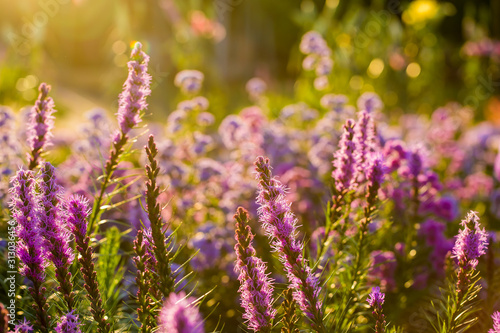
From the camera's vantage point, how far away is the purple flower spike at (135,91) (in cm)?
181

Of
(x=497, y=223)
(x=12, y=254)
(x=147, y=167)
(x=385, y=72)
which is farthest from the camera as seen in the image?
(x=385, y=72)

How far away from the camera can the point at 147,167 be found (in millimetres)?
1640

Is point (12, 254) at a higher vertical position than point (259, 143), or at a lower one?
lower

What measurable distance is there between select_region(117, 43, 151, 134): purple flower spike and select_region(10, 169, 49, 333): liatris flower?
1.27 ft

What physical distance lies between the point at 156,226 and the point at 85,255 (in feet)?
0.95

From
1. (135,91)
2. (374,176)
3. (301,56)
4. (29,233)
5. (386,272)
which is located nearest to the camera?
(29,233)

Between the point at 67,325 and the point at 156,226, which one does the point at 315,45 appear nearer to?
the point at 156,226

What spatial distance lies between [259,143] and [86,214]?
2993 mm

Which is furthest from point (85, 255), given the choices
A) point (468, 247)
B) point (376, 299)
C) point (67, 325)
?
point (468, 247)

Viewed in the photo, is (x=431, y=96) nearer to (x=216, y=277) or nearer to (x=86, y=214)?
(x=216, y=277)

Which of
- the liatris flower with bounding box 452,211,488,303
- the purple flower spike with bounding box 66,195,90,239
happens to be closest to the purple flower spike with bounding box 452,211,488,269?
the liatris flower with bounding box 452,211,488,303

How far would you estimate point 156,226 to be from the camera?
64.2 inches

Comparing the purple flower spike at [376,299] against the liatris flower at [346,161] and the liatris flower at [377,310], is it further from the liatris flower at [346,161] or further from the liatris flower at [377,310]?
the liatris flower at [346,161]

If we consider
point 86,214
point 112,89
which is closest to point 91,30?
point 112,89
